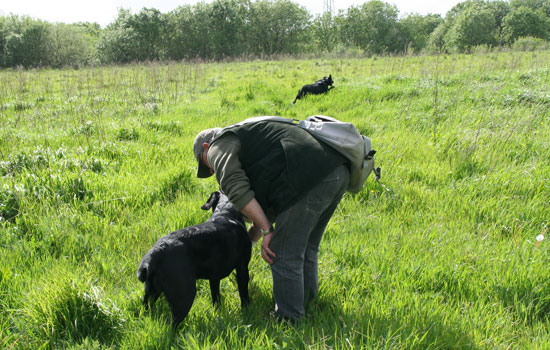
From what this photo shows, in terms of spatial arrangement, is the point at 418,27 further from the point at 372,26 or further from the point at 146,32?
the point at 146,32

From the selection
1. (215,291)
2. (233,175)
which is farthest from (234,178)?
(215,291)

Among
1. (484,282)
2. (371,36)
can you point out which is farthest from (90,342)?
(371,36)

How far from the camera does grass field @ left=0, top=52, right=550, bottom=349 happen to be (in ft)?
6.48

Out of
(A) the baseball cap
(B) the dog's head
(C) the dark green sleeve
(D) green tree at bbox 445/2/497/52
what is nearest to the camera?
(C) the dark green sleeve

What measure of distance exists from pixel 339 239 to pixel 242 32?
60154 mm

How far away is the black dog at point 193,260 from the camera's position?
191cm

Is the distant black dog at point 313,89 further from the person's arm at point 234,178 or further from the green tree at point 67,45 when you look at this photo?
the green tree at point 67,45

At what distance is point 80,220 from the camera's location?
10.3 feet

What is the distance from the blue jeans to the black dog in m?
0.36

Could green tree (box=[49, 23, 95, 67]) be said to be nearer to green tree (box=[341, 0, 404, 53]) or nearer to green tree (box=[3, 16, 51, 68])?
green tree (box=[3, 16, 51, 68])

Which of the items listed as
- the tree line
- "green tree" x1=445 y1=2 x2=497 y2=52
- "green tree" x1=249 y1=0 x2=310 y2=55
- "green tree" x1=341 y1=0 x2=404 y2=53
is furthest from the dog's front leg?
"green tree" x1=341 y1=0 x2=404 y2=53

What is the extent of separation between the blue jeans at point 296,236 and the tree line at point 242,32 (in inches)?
1216

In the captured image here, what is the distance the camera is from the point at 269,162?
1.88 m

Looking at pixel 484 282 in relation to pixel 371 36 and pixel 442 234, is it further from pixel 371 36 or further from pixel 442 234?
pixel 371 36
